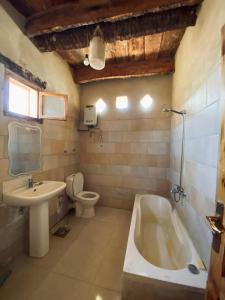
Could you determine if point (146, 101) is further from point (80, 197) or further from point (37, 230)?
point (37, 230)

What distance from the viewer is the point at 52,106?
2.20 meters

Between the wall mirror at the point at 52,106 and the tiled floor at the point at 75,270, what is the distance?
1.74 metres

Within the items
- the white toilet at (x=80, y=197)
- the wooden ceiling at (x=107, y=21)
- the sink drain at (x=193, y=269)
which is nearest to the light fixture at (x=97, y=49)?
the wooden ceiling at (x=107, y=21)

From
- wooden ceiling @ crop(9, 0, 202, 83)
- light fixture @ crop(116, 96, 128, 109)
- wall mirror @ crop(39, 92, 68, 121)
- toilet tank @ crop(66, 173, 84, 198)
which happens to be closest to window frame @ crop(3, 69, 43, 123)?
wall mirror @ crop(39, 92, 68, 121)

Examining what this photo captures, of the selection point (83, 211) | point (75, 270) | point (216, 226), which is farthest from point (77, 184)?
point (216, 226)

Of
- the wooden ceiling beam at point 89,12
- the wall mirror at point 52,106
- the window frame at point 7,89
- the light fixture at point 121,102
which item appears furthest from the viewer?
the light fixture at point 121,102

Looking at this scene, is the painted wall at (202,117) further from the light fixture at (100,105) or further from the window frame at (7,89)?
the window frame at (7,89)

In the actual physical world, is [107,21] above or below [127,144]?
above

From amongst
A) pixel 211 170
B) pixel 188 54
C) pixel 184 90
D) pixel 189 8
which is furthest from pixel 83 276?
pixel 189 8

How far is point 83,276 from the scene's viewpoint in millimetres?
1598

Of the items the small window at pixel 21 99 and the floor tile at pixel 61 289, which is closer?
the floor tile at pixel 61 289

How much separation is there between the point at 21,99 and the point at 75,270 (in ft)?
6.79

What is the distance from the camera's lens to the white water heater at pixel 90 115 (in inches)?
121

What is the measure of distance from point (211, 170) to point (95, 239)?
1833 mm
